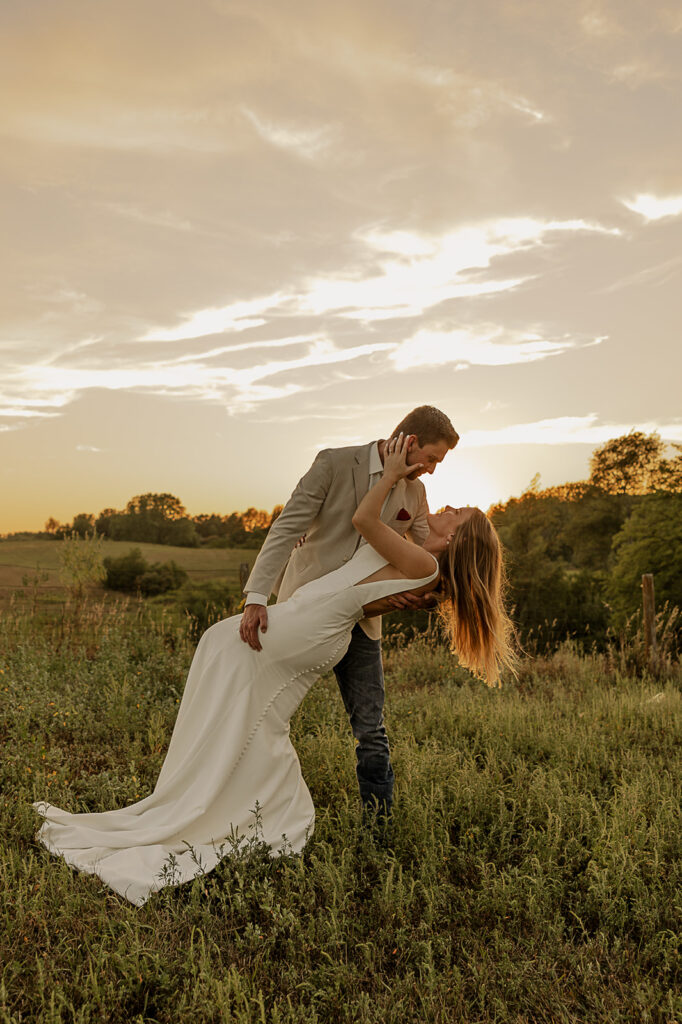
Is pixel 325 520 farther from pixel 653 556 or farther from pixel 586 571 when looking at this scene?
pixel 586 571

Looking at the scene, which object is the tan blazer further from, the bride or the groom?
the bride

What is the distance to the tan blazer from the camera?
3.64 meters

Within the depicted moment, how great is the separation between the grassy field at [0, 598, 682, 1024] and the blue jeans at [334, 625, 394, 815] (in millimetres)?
167

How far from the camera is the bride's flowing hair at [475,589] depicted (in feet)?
12.4

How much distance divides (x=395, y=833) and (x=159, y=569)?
76.5 ft

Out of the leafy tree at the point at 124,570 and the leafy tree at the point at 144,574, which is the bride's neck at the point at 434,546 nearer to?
the leafy tree at the point at 144,574

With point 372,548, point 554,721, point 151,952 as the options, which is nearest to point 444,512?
point 372,548

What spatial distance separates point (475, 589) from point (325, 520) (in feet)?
2.81

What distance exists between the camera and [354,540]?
12.6ft

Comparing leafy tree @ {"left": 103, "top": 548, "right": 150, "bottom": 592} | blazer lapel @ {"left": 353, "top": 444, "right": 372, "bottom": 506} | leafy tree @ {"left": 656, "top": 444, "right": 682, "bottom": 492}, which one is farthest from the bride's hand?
leafy tree @ {"left": 656, "top": 444, "right": 682, "bottom": 492}

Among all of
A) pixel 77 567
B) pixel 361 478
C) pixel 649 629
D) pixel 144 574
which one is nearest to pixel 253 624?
pixel 361 478

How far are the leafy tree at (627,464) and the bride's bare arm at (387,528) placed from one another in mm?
38958

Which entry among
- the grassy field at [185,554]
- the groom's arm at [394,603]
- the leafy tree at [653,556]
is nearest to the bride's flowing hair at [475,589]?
the groom's arm at [394,603]

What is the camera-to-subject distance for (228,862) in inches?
133
